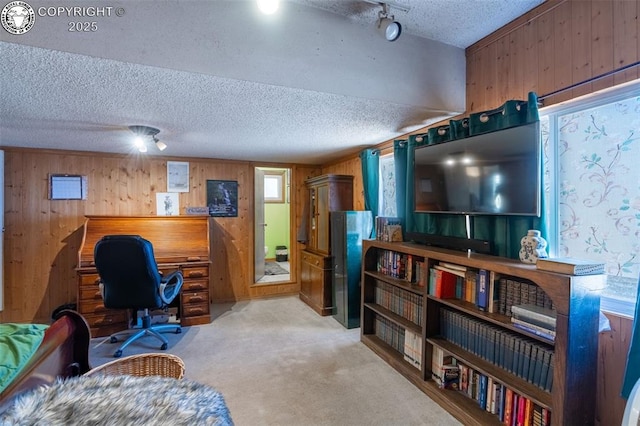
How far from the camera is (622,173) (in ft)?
5.32

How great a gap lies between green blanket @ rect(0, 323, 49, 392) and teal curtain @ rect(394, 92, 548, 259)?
2503mm

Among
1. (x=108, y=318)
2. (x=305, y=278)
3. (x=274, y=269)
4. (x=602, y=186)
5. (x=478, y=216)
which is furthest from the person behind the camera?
(x=274, y=269)

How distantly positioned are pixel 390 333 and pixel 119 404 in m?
2.42

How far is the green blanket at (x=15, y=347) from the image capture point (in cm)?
100

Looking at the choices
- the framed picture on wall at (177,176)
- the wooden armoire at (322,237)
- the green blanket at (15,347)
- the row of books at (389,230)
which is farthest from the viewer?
the framed picture on wall at (177,176)

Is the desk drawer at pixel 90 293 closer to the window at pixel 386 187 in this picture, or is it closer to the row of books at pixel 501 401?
the window at pixel 386 187

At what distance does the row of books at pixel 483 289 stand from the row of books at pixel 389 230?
62 cm

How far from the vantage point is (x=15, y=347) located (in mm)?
1092

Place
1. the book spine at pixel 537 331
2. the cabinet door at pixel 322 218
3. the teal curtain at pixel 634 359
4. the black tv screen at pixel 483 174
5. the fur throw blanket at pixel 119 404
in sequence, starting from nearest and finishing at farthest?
1. the fur throw blanket at pixel 119 404
2. the teal curtain at pixel 634 359
3. the book spine at pixel 537 331
4. the black tv screen at pixel 483 174
5. the cabinet door at pixel 322 218

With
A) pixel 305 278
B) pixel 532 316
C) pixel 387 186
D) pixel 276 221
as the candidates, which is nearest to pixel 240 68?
pixel 532 316

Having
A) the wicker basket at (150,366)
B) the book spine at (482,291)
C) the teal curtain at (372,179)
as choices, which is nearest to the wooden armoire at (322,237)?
the teal curtain at (372,179)

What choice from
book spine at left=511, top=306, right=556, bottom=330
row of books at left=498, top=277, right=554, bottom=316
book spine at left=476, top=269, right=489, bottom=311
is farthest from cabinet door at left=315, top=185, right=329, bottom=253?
book spine at left=511, top=306, right=556, bottom=330

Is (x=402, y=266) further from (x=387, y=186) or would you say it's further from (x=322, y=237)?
(x=322, y=237)

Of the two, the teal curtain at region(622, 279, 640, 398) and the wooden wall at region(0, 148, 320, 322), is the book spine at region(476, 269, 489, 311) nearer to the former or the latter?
the teal curtain at region(622, 279, 640, 398)
